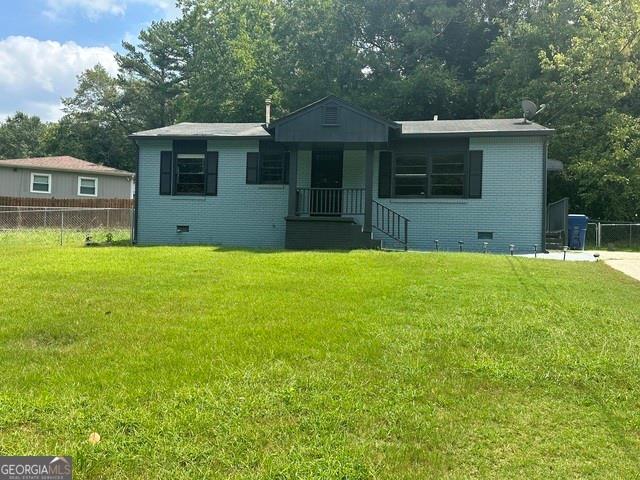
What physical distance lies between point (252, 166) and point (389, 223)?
4321 millimetres

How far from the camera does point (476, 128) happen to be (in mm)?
14312

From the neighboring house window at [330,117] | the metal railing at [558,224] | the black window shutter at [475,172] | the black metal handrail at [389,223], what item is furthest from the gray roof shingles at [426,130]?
the metal railing at [558,224]

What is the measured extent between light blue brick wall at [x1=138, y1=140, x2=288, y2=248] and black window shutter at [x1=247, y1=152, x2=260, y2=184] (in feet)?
0.48

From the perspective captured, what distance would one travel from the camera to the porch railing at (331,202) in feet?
48.2

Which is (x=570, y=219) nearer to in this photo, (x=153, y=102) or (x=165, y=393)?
(x=165, y=393)

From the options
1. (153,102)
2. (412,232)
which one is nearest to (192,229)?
(412,232)

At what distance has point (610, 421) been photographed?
3232 mm

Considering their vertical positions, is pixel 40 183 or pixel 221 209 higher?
pixel 40 183

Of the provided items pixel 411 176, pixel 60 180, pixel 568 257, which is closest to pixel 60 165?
pixel 60 180

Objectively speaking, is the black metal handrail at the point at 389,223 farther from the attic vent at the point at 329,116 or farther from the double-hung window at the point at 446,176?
the attic vent at the point at 329,116

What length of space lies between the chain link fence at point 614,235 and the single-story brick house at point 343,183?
6766 mm

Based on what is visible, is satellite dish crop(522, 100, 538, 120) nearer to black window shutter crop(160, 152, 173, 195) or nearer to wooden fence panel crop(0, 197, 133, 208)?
black window shutter crop(160, 152, 173, 195)

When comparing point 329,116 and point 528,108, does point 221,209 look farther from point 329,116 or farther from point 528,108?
point 528,108

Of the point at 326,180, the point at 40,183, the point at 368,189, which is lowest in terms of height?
the point at 368,189
